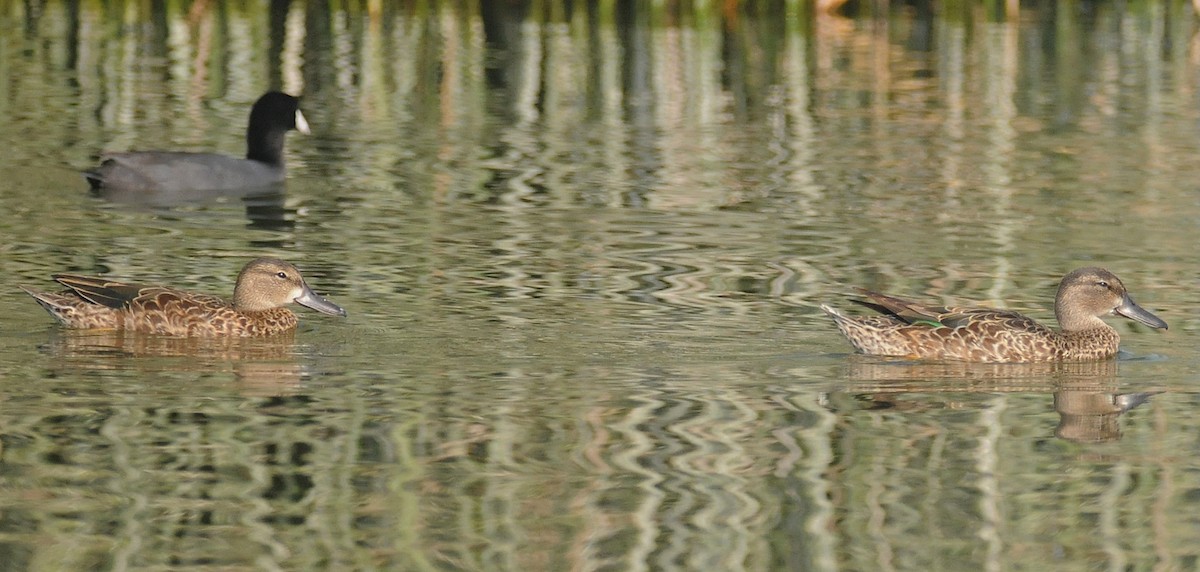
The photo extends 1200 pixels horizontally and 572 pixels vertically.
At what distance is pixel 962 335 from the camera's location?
32.1 ft

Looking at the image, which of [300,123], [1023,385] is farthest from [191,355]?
[300,123]

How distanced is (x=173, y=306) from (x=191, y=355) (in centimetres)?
44

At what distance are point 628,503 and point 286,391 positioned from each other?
7.18 feet

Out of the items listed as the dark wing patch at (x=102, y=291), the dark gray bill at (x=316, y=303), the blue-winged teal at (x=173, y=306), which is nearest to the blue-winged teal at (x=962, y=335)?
the dark gray bill at (x=316, y=303)

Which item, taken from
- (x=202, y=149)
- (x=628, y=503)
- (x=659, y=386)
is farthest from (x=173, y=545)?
(x=202, y=149)

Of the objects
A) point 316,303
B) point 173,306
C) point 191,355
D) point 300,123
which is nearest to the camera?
point 191,355

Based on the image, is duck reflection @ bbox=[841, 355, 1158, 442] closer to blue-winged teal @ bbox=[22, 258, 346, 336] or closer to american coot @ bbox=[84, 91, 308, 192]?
blue-winged teal @ bbox=[22, 258, 346, 336]

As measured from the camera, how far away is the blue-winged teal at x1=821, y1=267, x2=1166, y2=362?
32.0 ft

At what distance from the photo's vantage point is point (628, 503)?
7.11 metres

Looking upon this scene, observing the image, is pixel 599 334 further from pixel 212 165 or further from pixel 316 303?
pixel 212 165

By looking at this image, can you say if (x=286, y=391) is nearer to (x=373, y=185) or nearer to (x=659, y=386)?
(x=659, y=386)

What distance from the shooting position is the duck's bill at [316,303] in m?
10.2

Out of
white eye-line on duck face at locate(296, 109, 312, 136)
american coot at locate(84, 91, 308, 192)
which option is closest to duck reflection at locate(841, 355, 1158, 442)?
american coot at locate(84, 91, 308, 192)

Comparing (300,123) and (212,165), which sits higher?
(300,123)
